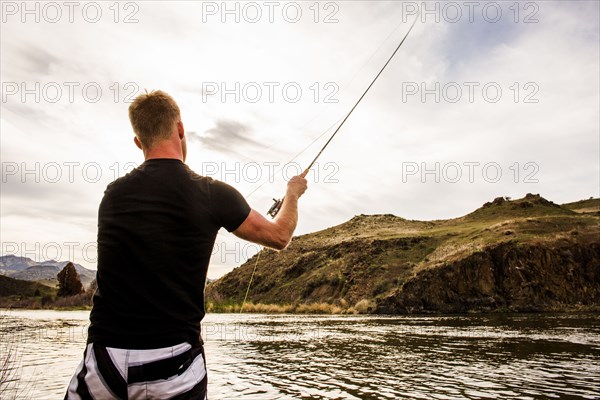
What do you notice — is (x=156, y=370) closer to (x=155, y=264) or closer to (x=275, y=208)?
(x=155, y=264)

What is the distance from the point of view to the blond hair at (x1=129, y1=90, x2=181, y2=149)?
290cm

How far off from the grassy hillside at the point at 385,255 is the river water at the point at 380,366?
3194cm

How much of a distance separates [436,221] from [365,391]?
9808cm

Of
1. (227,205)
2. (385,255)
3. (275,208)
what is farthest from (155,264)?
(385,255)

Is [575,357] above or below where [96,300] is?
below

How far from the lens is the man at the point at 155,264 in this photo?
2.45m

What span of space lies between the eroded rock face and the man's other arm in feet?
167

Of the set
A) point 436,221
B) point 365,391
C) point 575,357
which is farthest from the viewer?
point 436,221

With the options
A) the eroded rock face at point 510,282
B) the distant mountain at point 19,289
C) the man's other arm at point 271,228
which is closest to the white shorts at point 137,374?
the man's other arm at point 271,228

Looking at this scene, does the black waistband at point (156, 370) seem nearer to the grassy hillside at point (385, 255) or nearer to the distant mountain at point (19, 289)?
the grassy hillside at point (385, 255)

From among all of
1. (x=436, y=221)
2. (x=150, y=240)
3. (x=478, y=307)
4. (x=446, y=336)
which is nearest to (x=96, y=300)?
(x=150, y=240)

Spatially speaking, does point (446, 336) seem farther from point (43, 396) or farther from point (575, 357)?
point (43, 396)

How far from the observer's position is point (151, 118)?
290 centimetres

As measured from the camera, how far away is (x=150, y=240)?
8.52 ft
